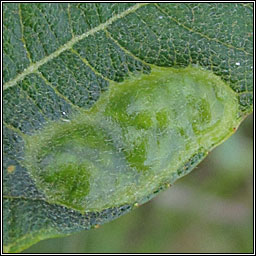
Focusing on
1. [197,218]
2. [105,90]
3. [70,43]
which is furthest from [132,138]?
[197,218]

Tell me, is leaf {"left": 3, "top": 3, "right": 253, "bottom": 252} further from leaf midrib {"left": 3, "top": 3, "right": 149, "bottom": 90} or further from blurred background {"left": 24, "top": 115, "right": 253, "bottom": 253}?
blurred background {"left": 24, "top": 115, "right": 253, "bottom": 253}

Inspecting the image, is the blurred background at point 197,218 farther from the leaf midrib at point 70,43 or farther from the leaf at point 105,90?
the leaf midrib at point 70,43

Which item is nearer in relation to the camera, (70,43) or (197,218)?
(70,43)

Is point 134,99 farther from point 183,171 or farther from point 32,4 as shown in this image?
point 32,4

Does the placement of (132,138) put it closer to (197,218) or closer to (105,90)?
(105,90)

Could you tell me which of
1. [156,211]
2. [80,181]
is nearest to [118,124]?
[80,181]

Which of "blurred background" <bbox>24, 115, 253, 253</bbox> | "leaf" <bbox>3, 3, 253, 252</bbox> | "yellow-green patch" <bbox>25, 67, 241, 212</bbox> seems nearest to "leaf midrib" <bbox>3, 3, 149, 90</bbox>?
"leaf" <bbox>3, 3, 253, 252</bbox>
